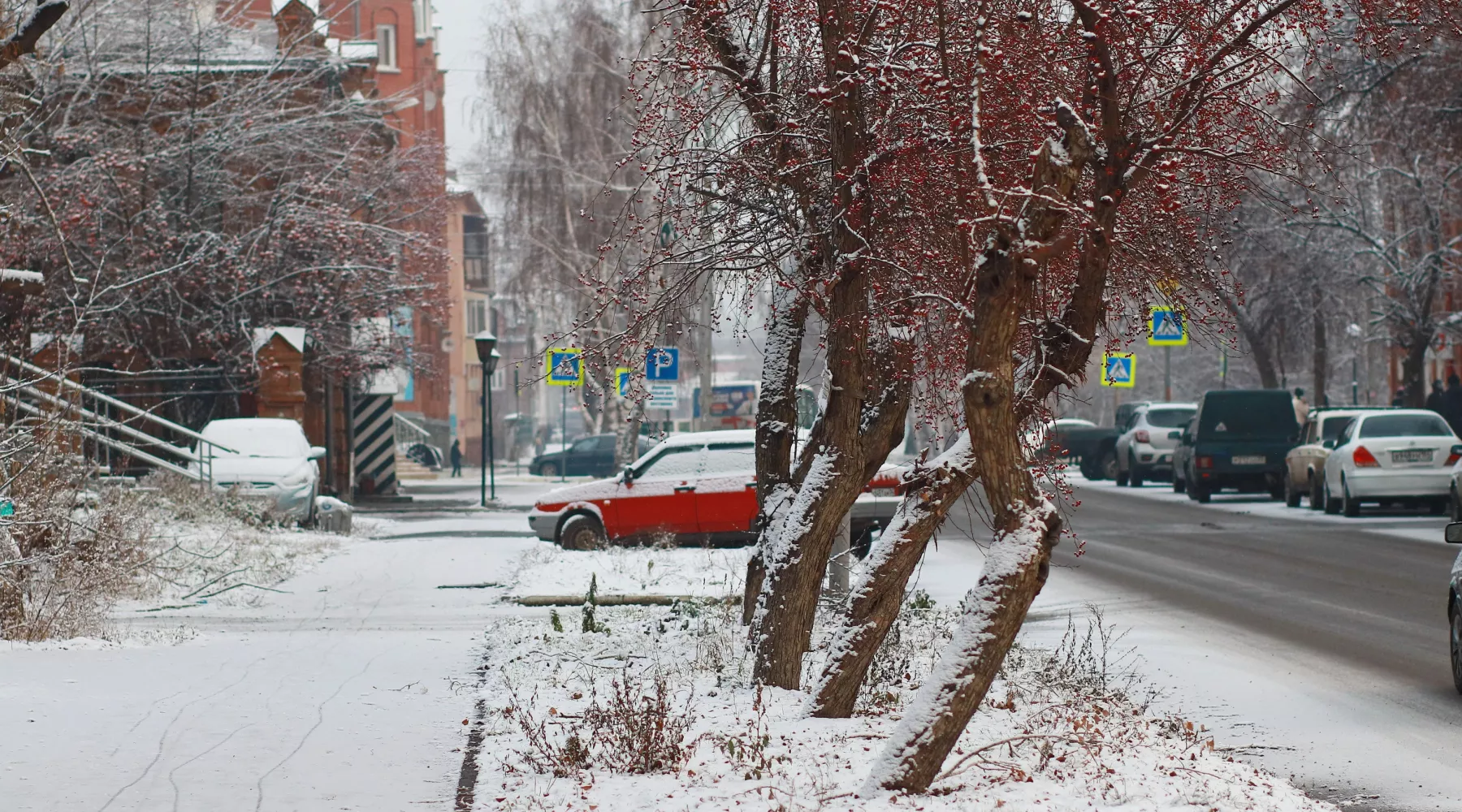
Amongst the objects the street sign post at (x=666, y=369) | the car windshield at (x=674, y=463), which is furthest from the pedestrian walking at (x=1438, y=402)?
the car windshield at (x=674, y=463)

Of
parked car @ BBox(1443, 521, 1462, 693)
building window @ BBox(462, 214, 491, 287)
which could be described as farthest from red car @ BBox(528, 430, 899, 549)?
building window @ BBox(462, 214, 491, 287)

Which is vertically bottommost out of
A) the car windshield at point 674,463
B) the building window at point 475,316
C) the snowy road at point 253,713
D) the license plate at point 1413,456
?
the snowy road at point 253,713

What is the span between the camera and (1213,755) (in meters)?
7.82

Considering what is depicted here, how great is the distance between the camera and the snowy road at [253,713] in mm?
7340

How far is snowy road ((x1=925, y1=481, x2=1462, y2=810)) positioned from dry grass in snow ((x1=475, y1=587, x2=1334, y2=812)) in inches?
23.3

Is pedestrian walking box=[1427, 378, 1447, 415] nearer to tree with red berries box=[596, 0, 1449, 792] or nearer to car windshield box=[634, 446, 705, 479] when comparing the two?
car windshield box=[634, 446, 705, 479]

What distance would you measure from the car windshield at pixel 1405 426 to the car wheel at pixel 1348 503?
862 mm

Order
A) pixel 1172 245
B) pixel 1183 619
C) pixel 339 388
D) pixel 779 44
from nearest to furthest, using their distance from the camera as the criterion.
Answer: pixel 1172 245, pixel 779 44, pixel 1183 619, pixel 339 388

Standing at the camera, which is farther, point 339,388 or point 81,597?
point 339,388

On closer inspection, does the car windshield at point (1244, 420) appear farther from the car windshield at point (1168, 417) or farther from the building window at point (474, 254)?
the building window at point (474, 254)

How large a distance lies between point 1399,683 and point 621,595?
6409 mm

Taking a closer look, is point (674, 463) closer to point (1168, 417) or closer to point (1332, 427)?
point (1332, 427)

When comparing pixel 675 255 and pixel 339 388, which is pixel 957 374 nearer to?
pixel 675 255

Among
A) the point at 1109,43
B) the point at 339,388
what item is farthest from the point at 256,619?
the point at 339,388
